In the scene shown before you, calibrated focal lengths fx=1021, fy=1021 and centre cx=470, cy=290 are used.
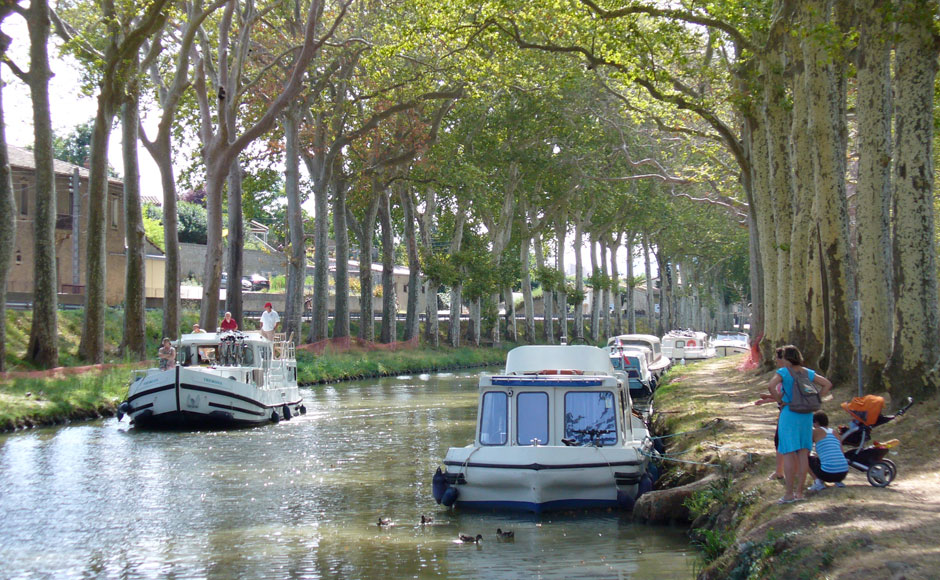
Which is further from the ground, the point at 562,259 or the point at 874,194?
the point at 562,259

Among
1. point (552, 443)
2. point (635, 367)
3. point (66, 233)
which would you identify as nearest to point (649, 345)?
point (635, 367)

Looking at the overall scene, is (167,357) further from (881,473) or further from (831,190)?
(881,473)

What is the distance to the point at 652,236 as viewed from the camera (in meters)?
81.1

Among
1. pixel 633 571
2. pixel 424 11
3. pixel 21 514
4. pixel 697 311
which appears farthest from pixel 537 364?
pixel 697 311

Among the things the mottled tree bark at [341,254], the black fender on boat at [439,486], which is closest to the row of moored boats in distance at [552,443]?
the black fender on boat at [439,486]

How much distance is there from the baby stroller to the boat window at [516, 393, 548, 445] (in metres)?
5.27

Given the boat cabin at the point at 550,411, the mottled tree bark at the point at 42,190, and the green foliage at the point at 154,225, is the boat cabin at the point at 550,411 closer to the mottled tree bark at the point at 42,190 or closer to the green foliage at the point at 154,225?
the mottled tree bark at the point at 42,190

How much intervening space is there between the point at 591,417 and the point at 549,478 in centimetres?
172

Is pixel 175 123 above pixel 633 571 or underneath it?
above

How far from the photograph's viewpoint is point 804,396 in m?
11.1

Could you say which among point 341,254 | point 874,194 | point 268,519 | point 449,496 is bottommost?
point 268,519

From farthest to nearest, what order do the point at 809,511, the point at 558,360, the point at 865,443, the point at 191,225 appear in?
the point at 191,225 → the point at 558,360 → the point at 865,443 → the point at 809,511

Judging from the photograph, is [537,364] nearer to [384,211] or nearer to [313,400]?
[313,400]

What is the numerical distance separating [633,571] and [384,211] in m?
42.9
